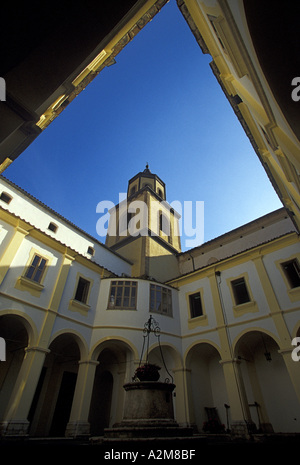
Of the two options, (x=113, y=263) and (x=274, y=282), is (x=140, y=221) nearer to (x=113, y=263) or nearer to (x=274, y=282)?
(x=113, y=263)

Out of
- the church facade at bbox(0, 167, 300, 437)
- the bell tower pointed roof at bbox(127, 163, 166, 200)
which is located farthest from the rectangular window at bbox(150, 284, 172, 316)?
the bell tower pointed roof at bbox(127, 163, 166, 200)

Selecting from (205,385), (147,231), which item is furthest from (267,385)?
(147,231)

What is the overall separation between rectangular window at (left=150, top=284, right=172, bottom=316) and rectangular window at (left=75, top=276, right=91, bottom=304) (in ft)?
13.7

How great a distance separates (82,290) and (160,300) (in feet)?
16.9

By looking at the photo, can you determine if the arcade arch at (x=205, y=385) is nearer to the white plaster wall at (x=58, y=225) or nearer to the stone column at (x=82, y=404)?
the stone column at (x=82, y=404)

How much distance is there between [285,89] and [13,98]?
3.69 meters

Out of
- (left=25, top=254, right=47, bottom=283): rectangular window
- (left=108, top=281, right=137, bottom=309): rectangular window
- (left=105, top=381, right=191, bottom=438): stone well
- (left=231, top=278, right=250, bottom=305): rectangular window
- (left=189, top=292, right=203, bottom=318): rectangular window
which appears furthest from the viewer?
(left=189, top=292, right=203, bottom=318): rectangular window

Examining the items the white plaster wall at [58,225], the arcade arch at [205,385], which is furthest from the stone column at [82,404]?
the white plaster wall at [58,225]

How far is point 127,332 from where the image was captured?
535 inches

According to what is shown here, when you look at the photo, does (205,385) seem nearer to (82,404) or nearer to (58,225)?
(82,404)

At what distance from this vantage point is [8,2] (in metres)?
2.17

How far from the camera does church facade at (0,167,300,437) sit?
1121 cm

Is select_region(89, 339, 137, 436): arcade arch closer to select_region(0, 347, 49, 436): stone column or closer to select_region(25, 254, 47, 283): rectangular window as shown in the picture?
select_region(0, 347, 49, 436): stone column

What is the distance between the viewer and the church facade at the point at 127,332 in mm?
11211
